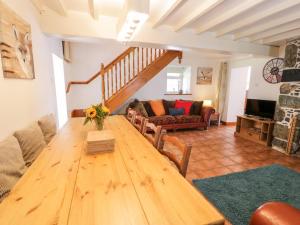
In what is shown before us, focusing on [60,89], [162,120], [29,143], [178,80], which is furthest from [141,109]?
[29,143]

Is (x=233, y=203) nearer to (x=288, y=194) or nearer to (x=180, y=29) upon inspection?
(x=288, y=194)

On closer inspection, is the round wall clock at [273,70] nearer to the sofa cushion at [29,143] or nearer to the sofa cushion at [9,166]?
the sofa cushion at [29,143]

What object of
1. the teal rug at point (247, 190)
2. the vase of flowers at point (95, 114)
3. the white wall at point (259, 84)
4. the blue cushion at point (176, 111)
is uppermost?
the white wall at point (259, 84)

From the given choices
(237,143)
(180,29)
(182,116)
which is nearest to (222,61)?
(182,116)

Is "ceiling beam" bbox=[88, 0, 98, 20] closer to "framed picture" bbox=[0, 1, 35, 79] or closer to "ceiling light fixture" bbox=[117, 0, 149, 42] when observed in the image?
"ceiling light fixture" bbox=[117, 0, 149, 42]

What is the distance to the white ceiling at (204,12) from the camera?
2066mm

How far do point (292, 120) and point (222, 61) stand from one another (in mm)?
3200

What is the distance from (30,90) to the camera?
2078 mm

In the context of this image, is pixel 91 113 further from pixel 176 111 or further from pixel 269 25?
pixel 176 111

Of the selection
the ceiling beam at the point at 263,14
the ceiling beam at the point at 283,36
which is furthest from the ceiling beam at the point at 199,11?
the ceiling beam at the point at 283,36

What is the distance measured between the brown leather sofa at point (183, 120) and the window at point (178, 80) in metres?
1.21

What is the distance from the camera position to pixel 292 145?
3322 mm

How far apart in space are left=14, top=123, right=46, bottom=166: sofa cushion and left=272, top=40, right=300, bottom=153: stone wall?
4394mm

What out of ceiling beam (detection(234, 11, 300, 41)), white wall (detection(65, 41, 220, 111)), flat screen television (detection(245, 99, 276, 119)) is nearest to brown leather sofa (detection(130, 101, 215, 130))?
flat screen television (detection(245, 99, 276, 119))
